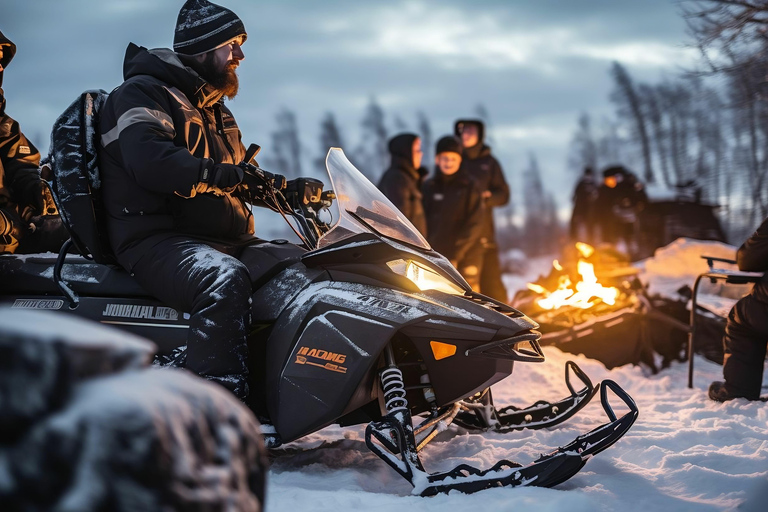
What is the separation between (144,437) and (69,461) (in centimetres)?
10

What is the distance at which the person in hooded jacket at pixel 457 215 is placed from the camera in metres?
7.58

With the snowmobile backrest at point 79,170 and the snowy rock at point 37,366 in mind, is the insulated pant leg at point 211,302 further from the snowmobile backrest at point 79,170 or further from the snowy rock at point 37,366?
the snowy rock at point 37,366

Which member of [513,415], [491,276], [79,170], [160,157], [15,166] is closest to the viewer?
[160,157]

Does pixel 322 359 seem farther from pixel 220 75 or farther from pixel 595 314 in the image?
pixel 595 314

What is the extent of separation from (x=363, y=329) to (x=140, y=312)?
1.09 meters

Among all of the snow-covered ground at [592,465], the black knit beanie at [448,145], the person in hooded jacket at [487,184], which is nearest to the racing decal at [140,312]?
the snow-covered ground at [592,465]

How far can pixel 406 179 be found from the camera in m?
7.40

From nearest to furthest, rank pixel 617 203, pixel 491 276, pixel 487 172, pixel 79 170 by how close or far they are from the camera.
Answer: pixel 79 170
pixel 491 276
pixel 487 172
pixel 617 203

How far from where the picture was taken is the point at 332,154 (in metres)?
3.41

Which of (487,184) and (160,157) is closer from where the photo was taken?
(160,157)

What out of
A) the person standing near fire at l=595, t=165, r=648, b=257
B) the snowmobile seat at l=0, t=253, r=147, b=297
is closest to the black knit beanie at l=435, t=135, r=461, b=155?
the snowmobile seat at l=0, t=253, r=147, b=297

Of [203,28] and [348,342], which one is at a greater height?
[203,28]

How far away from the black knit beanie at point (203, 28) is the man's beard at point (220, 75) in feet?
0.22

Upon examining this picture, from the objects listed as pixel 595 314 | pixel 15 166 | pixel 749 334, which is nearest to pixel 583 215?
pixel 595 314
